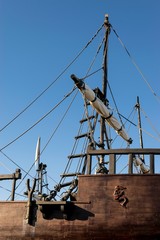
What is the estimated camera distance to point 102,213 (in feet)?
33.5

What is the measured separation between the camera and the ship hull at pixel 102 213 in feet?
32.9

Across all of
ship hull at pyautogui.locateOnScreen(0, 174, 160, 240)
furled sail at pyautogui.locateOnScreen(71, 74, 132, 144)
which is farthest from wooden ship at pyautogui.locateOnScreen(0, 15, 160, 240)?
furled sail at pyautogui.locateOnScreen(71, 74, 132, 144)

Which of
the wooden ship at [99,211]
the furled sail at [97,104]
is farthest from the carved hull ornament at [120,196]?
the furled sail at [97,104]

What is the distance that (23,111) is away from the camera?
14.8 meters

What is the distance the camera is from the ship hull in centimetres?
1003

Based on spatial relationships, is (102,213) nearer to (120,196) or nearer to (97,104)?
(120,196)

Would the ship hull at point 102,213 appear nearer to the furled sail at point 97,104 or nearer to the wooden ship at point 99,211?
the wooden ship at point 99,211

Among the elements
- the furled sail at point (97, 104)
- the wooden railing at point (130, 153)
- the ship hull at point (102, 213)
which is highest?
the furled sail at point (97, 104)

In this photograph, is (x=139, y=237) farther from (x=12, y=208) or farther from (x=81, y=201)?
(x=12, y=208)

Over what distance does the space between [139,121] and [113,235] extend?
1675 centimetres

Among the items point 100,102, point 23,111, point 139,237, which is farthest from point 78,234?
point 100,102

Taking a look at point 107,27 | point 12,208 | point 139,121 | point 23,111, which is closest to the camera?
point 12,208

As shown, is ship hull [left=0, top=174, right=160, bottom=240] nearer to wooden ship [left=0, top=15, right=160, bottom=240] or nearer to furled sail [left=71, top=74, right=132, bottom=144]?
wooden ship [left=0, top=15, right=160, bottom=240]

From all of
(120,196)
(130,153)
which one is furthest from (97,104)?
(120,196)
